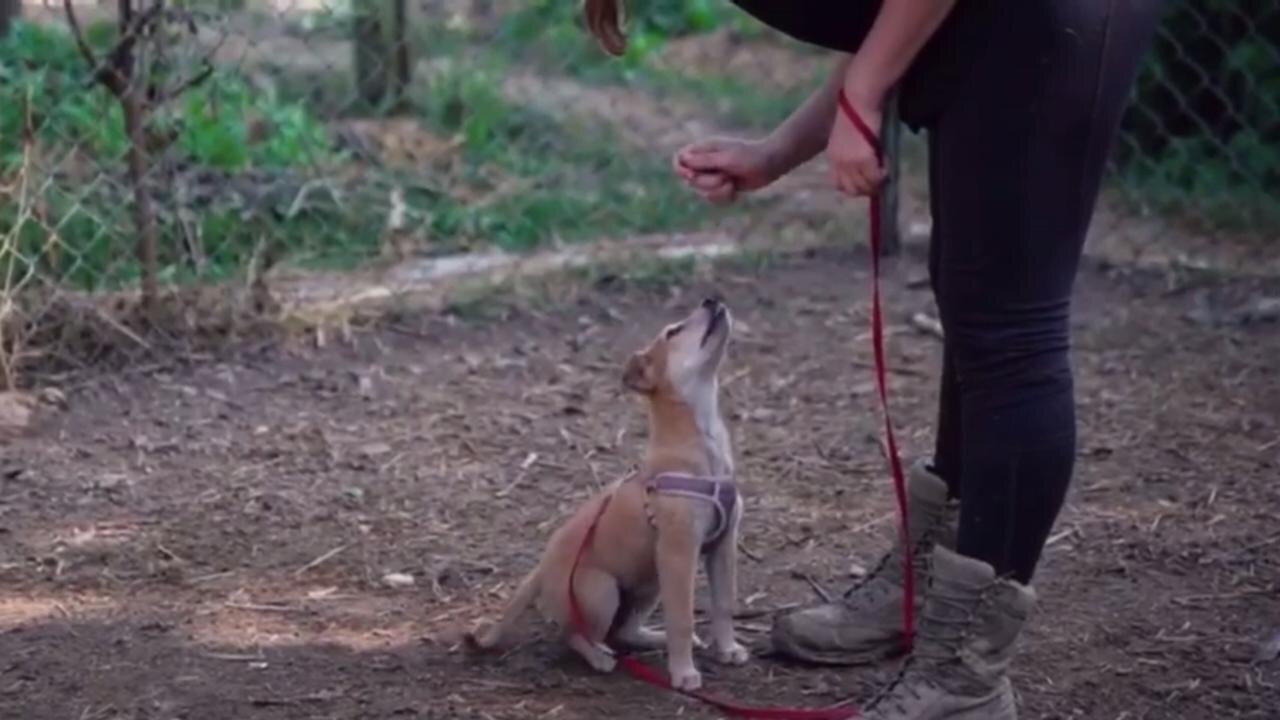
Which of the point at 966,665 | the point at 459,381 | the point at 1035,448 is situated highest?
the point at 1035,448

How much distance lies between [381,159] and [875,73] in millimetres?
3827

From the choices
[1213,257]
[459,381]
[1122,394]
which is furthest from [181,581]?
[1213,257]

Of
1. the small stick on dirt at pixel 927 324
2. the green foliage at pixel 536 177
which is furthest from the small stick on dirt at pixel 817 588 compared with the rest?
the green foliage at pixel 536 177

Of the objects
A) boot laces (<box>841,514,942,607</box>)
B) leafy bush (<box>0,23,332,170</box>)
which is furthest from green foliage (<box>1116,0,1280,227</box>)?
boot laces (<box>841,514,942,607</box>)

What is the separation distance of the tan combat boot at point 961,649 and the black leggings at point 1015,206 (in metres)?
0.03

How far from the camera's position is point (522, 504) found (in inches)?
157

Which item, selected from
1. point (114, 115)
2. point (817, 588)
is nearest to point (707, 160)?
point (817, 588)

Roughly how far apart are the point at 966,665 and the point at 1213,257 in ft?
10.7

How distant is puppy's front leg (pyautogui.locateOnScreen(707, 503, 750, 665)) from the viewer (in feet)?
10.0

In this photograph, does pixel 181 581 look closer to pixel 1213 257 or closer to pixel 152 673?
pixel 152 673

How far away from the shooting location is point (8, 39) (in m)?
5.45

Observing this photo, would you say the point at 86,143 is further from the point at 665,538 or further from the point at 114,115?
the point at 665,538

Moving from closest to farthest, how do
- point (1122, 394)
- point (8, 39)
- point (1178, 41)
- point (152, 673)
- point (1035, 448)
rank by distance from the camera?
point (1035, 448)
point (152, 673)
point (1122, 394)
point (8, 39)
point (1178, 41)

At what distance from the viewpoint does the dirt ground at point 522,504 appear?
3.08 meters
